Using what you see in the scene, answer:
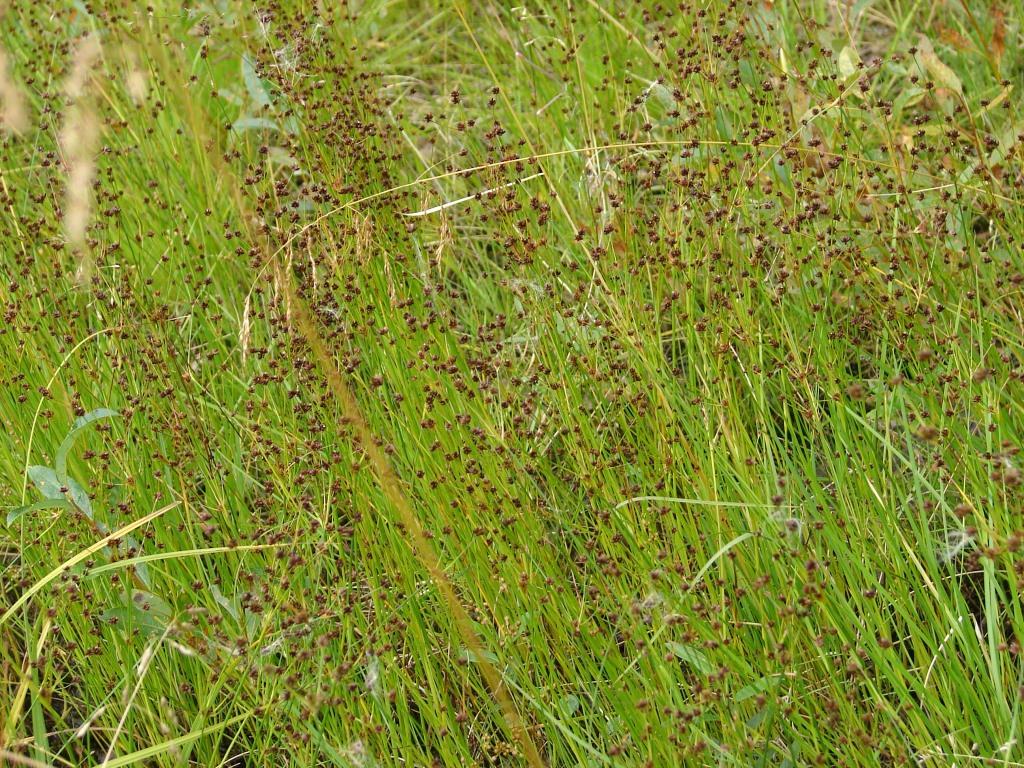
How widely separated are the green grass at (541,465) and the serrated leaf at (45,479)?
11 millimetres

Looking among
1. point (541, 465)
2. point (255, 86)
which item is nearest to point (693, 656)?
point (541, 465)

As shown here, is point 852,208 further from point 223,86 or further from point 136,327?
point 223,86

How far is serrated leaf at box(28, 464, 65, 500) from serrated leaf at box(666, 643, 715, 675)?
127 centimetres

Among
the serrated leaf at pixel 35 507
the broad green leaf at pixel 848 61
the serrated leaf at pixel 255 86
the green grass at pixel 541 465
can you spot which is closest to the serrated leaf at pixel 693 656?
the green grass at pixel 541 465

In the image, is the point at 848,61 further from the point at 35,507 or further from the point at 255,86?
the point at 35,507

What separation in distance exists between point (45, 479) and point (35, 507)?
4.7 inches

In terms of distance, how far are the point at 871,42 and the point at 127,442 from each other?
2.87 metres

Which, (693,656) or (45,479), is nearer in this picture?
(693,656)

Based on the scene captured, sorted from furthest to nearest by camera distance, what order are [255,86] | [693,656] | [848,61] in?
[255,86] → [848,61] → [693,656]

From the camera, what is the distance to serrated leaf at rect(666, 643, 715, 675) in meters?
1.98

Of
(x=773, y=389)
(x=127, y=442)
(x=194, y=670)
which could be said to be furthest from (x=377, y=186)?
(x=194, y=670)

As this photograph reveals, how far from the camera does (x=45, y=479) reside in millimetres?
2414

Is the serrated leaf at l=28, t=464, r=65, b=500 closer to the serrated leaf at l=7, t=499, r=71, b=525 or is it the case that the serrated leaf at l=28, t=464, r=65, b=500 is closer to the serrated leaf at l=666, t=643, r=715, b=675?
the serrated leaf at l=7, t=499, r=71, b=525

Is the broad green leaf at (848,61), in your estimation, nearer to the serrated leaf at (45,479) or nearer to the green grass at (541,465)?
the green grass at (541,465)
